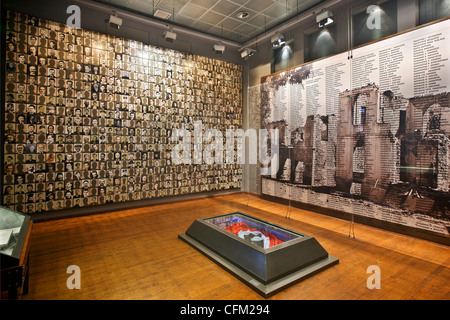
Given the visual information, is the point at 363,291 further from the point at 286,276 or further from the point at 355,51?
the point at 355,51

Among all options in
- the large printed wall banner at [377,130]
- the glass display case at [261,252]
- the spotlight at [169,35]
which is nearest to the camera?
the glass display case at [261,252]

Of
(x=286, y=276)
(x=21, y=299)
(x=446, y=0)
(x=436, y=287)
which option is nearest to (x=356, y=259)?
(x=436, y=287)

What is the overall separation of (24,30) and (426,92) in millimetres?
7012

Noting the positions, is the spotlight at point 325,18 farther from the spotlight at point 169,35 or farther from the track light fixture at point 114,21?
the track light fixture at point 114,21

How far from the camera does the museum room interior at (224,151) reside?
104 inches

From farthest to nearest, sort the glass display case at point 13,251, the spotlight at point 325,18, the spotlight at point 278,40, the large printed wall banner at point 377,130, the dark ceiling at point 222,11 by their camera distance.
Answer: the spotlight at point 278,40, the dark ceiling at point 222,11, the spotlight at point 325,18, the large printed wall banner at point 377,130, the glass display case at point 13,251

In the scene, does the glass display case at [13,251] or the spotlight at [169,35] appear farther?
the spotlight at [169,35]

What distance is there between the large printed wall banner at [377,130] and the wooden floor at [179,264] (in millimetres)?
605

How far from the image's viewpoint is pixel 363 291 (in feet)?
7.78

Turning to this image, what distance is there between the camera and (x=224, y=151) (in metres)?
7.29

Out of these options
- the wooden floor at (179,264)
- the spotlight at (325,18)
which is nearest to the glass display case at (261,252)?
the wooden floor at (179,264)

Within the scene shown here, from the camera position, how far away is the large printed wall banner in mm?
3582

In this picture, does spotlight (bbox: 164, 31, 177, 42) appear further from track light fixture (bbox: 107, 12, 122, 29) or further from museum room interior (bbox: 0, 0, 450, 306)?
track light fixture (bbox: 107, 12, 122, 29)

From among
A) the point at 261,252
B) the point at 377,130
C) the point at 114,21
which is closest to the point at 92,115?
the point at 114,21
